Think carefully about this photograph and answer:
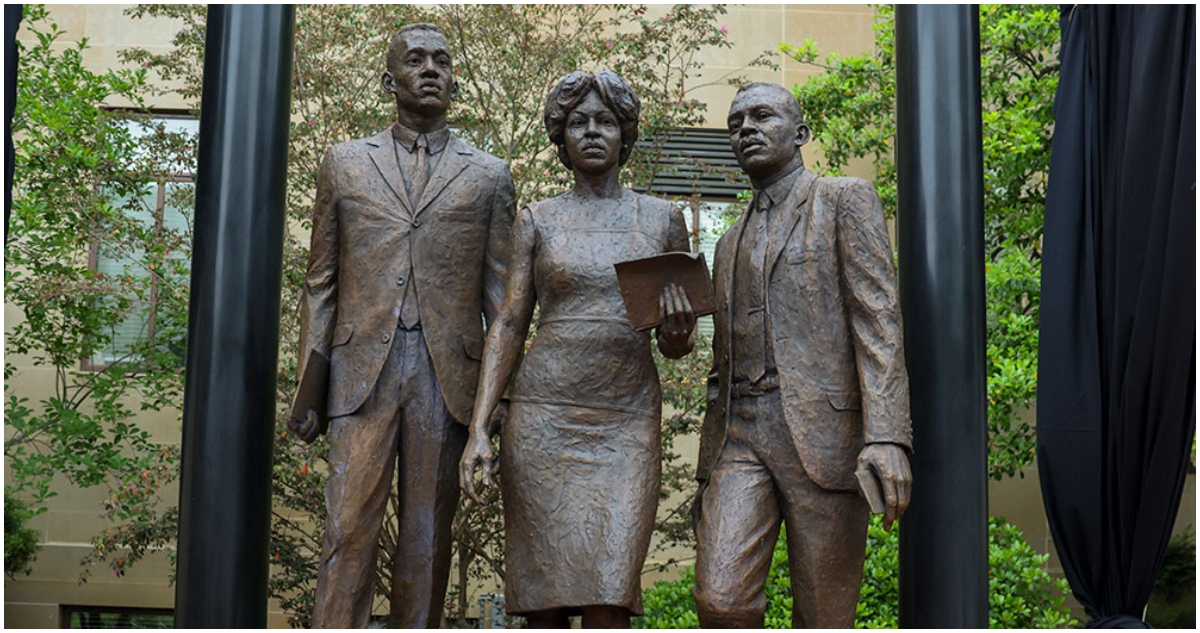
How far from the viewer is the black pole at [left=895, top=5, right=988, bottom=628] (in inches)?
232

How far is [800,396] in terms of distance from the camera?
16.9 feet

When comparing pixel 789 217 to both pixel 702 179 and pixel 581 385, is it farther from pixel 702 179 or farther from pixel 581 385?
pixel 702 179

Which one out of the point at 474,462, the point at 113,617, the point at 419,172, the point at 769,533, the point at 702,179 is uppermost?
the point at 702,179

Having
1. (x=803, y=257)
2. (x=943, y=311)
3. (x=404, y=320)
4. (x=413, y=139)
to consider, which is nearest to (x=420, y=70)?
(x=413, y=139)

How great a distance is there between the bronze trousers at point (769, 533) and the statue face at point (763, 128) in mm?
872

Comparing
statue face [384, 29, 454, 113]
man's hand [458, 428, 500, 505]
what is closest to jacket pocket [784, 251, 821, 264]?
man's hand [458, 428, 500, 505]

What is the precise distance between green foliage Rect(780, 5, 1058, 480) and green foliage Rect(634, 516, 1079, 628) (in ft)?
4.64

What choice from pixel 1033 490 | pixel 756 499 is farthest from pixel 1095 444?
pixel 1033 490

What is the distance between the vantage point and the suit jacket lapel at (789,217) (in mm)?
5299

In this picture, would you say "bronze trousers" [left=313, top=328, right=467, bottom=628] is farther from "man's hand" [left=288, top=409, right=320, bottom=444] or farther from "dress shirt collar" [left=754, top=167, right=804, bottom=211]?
"dress shirt collar" [left=754, top=167, right=804, bottom=211]

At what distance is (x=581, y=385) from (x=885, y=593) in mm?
3997

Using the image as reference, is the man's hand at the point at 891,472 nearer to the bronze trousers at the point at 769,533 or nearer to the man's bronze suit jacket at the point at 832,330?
the man's bronze suit jacket at the point at 832,330

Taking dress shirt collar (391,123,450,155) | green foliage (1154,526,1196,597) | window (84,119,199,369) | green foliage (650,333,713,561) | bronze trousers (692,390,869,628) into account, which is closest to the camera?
bronze trousers (692,390,869,628)

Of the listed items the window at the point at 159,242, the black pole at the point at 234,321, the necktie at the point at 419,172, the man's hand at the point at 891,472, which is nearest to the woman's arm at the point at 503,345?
the necktie at the point at 419,172
